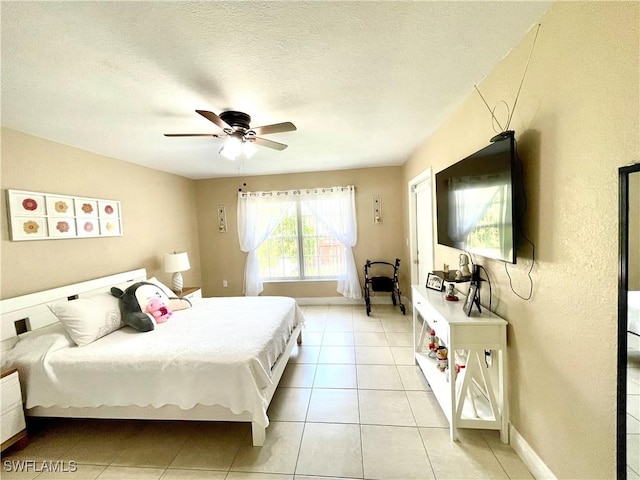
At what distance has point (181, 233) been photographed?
4.27 metres

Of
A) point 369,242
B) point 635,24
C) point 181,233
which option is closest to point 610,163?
point 635,24

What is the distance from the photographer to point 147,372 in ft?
5.58

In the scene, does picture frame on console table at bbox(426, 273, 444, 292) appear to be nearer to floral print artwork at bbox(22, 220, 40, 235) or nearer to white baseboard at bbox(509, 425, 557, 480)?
white baseboard at bbox(509, 425, 557, 480)

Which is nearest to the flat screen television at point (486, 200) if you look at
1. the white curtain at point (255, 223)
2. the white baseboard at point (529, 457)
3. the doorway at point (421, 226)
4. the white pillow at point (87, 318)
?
the doorway at point (421, 226)

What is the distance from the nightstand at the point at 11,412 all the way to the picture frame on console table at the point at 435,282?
3190 millimetres

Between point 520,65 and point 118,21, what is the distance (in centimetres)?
198

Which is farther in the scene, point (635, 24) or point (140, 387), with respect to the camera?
point (140, 387)

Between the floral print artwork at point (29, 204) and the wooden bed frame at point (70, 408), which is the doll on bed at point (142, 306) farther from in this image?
the floral print artwork at point (29, 204)

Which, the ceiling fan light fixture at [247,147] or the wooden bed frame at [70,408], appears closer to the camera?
the wooden bed frame at [70,408]

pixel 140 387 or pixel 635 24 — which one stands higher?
pixel 635 24

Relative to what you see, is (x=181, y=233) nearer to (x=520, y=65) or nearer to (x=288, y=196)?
(x=288, y=196)

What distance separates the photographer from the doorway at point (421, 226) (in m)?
3.07

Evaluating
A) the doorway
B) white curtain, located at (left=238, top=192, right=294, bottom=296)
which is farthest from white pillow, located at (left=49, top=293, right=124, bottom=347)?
the doorway

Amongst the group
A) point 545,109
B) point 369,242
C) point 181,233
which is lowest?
point 369,242
